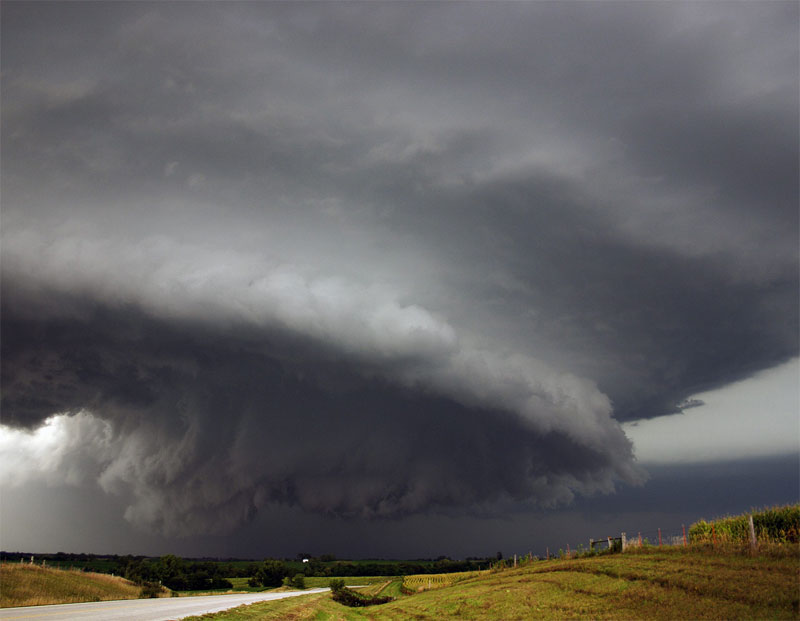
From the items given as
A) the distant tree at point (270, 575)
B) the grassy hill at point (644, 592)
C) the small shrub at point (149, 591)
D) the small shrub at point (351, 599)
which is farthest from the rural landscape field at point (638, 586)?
the distant tree at point (270, 575)

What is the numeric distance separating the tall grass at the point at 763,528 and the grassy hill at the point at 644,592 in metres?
3.40

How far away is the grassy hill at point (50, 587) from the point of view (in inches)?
1977

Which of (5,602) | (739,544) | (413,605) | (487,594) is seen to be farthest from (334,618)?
(739,544)

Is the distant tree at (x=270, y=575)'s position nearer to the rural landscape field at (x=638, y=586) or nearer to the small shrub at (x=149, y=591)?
the small shrub at (x=149, y=591)

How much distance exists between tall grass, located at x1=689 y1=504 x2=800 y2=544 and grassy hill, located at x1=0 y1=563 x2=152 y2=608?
198 feet

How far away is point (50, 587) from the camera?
5575 cm

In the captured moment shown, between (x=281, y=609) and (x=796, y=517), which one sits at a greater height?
(x=796, y=517)

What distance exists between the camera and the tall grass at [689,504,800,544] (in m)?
41.7

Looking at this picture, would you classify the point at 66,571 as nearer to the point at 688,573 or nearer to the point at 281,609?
the point at 281,609

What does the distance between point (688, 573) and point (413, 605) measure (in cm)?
3282

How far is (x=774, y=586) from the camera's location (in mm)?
30844

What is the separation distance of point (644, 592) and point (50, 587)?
5669 cm

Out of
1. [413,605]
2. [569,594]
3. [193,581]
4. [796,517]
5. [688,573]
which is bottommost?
[193,581]

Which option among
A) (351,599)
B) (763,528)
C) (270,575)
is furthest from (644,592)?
(270,575)
